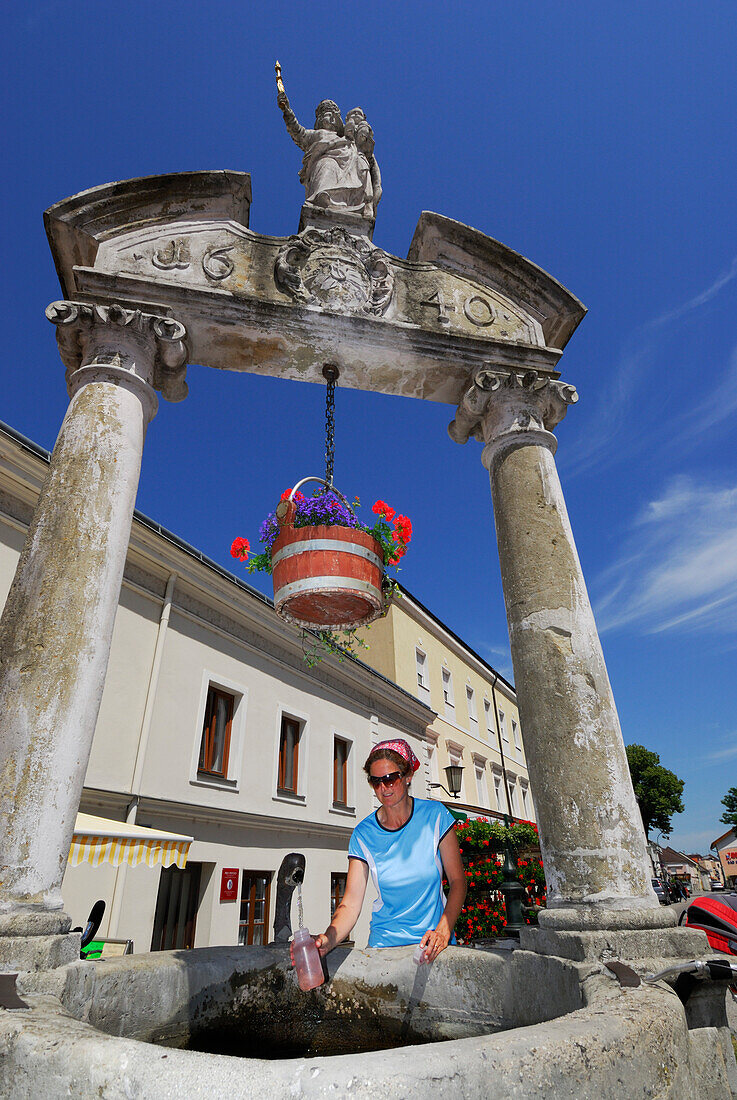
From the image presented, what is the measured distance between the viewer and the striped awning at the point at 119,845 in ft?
21.2

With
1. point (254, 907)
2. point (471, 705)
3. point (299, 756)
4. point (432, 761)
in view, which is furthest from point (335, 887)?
point (471, 705)

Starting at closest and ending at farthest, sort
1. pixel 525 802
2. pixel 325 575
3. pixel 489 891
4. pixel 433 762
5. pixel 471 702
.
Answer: pixel 325 575 < pixel 489 891 < pixel 433 762 < pixel 471 702 < pixel 525 802

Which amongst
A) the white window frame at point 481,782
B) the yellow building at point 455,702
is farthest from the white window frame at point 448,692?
the white window frame at point 481,782

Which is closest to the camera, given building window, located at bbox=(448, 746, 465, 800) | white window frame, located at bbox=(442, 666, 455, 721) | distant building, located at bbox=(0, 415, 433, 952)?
distant building, located at bbox=(0, 415, 433, 952)

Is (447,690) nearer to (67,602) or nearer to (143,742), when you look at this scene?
(143,742)

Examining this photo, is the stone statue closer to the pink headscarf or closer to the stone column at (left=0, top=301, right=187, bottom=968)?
the stone column at (left=0, top=301, right=187, bottom=968)

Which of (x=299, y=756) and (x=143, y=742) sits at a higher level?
(x=299, y=756)

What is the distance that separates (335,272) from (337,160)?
141 centimetres

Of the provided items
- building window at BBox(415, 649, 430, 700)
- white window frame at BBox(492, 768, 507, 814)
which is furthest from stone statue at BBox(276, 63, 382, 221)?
white window frame at BBox(492, 768, 507, 814)

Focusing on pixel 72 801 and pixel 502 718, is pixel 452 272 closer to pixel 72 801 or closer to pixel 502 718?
pixel 72 801

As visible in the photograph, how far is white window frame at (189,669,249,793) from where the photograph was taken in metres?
10.5

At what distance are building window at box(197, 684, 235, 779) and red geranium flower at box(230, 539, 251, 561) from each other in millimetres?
8280

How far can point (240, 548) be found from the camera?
12.1ft

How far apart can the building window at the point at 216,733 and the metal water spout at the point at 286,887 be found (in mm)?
8419
